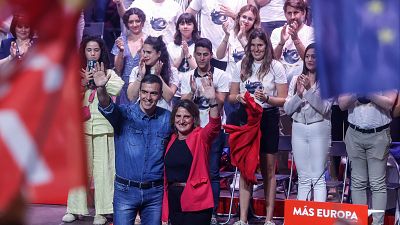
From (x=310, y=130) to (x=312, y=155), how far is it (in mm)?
254

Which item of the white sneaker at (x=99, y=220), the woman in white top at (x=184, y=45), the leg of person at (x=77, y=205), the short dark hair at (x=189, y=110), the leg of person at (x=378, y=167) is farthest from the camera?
the woman in white top at (x=184, y=45)

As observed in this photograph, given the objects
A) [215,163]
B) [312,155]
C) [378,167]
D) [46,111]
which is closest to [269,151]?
[312,155]

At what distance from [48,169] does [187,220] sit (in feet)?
17.9

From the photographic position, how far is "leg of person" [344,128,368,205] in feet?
29.9

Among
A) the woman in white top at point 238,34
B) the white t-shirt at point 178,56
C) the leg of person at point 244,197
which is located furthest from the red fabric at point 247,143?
the white t-shirt at point 178,56

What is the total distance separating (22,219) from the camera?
262 cm

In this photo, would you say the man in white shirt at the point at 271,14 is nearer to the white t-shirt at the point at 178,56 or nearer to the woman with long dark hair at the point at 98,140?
the white t-shirt at the point at 178,56

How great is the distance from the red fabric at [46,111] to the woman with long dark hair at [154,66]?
692 centimetres

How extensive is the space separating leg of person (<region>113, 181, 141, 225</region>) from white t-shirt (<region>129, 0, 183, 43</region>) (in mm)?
2735

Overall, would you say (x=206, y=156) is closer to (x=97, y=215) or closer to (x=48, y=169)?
(x=97, y=215)

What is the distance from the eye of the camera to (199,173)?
8.35 m

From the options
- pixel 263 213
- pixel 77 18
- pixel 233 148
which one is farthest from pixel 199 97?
pixel 77 18

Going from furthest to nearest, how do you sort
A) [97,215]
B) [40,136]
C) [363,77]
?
[97,215] < [363,77] < [40,136]

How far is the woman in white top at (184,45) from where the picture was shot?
404 inches
